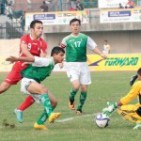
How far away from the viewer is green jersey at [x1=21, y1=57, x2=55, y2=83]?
1152cm

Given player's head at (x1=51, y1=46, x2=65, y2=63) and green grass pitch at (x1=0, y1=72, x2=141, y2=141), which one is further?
player's head at (x1=51, y1=46, x2=65, y2=63)

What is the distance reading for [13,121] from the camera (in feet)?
43.4

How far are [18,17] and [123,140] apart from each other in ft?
125

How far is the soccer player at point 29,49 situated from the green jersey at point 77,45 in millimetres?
2519

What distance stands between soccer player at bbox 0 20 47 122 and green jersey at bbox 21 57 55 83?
45 centimetres

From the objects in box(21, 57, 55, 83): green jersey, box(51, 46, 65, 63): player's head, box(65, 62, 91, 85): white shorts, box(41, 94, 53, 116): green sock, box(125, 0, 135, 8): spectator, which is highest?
box(125, 0, 135, 8): spectator

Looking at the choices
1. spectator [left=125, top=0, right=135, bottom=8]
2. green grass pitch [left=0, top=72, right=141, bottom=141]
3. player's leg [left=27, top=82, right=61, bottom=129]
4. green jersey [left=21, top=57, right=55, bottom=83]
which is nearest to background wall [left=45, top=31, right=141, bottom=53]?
spectator [left=125, top=0, right=135, bottom=8]

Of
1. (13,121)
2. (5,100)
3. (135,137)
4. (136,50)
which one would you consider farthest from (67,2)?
(135,137)

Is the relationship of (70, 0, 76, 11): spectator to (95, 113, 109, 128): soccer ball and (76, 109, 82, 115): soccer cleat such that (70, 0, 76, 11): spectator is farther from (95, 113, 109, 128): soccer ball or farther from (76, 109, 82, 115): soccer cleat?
(95, 113, 109, 128): soccer ball

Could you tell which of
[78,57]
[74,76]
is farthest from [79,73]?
[78,57]

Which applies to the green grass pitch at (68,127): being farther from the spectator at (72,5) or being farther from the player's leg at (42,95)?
the spectator at (72,5)

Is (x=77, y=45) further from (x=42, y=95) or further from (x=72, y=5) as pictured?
(x=72, y=5)

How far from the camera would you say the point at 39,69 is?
11.7m

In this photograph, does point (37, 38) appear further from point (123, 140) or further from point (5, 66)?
point (5, 66)
